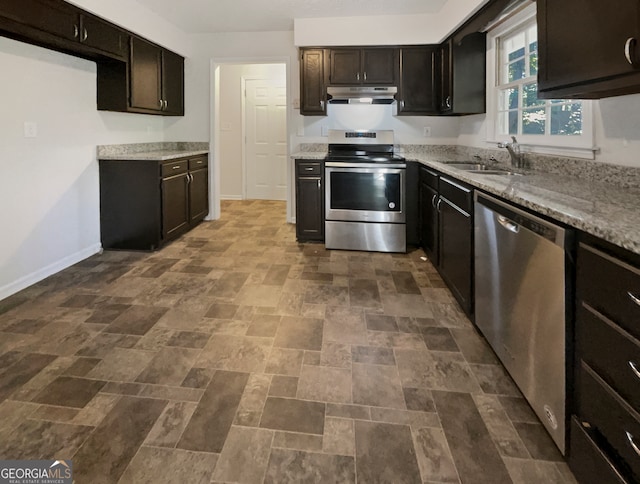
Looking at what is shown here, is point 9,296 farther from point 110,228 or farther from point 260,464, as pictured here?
point 260,464

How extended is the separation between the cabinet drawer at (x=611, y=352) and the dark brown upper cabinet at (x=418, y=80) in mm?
3864

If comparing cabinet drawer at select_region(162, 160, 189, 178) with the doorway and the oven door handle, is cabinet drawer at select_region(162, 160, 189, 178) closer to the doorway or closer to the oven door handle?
the oven door handle

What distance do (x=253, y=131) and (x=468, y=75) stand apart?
4304 millimetres

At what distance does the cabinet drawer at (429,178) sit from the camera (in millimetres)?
3521

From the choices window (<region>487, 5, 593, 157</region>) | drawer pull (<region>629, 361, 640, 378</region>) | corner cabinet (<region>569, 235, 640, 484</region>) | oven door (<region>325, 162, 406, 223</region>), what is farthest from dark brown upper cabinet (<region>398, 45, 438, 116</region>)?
drawer pull (<region>629, 361, 640, 378</region>)

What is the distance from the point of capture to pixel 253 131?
24.7 feet

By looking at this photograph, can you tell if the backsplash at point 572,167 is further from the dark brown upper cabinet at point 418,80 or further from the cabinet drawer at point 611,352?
the cabinet drawer at point 611,352

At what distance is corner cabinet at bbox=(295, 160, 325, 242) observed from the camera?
4.55m

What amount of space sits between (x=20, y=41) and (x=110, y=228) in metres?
1.80

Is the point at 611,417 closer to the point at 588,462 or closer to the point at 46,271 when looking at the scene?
the point at 588,462

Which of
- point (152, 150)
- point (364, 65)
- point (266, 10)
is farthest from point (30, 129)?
point (364, 65)

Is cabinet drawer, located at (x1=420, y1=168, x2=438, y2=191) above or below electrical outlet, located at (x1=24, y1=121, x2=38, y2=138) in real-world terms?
below

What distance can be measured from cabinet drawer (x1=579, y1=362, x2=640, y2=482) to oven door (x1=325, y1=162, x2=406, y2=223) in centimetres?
306

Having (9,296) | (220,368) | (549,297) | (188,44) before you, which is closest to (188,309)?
(220,368)
